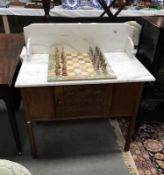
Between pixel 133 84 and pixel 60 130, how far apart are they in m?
0.81

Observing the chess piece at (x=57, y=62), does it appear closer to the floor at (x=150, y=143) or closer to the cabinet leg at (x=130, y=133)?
the cabinet leg at (x=130, y=133)

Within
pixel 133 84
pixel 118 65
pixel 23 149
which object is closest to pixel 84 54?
pixel 118 65

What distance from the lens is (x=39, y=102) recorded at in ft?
3.98

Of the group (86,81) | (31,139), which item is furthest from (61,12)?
(31,139)

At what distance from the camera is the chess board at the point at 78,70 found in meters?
1.17

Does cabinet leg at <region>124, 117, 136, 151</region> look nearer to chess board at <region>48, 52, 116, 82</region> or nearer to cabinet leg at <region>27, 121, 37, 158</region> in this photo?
chess board at <region>48, 52, 116, 82</region>

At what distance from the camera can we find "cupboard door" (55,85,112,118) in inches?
47.0

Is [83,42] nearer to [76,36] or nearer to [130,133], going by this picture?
[76,36]

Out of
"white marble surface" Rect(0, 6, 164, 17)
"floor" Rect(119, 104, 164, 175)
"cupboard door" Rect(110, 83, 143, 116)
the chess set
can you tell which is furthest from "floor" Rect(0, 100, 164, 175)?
"white marble surface" Rect(0, 6, 164, 17)

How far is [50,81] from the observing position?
1134mm

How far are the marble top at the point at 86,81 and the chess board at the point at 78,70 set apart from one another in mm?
30

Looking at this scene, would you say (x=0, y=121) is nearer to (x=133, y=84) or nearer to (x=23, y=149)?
(x=23, y=149)

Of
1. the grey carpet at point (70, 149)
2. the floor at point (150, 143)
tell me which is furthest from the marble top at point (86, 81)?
the grey carpet at point (70, 149)

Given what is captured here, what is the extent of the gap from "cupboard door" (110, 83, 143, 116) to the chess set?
0.35 ft
